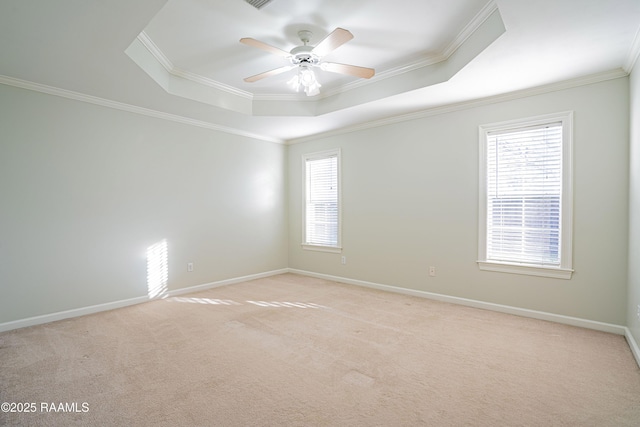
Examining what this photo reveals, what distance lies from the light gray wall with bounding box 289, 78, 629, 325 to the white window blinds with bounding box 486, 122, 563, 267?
0.56ft

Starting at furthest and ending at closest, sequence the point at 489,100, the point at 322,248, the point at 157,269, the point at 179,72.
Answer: the point at 322,248
the point at 157,269
the point at 489,100
the point at 179,72

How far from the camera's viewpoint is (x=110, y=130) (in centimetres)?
388

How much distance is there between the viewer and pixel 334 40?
2488 mm

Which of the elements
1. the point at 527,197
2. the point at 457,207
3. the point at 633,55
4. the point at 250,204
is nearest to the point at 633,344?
the point at 527,197

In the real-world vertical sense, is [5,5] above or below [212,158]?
above

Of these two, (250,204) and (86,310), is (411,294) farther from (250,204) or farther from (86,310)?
(86,310)

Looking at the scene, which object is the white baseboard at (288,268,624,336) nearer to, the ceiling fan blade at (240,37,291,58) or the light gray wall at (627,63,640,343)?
the light gray wall at (627,63,640,343)

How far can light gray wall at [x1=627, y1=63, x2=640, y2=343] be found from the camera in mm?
2611

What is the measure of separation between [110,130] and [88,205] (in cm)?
97

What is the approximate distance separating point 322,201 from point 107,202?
3241 millimetres

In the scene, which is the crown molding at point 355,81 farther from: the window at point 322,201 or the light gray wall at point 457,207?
the window at point 322,201

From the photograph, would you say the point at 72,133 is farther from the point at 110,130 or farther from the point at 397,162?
the point at 397,162

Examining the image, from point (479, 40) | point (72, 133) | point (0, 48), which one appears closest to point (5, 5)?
point (0, 48)

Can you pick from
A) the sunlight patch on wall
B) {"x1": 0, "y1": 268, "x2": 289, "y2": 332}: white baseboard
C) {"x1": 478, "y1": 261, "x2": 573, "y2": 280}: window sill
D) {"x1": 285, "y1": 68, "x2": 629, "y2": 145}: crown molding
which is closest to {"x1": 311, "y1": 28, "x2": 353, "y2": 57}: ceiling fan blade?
{"x1": 285, "y1": 68, "x2": 629, "y2": 145}: crown molding
